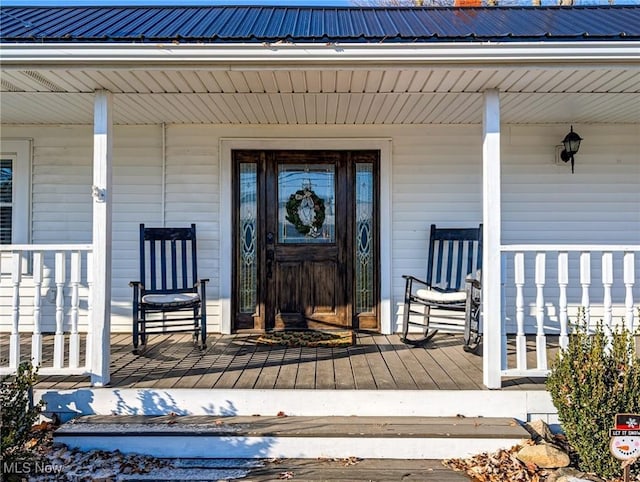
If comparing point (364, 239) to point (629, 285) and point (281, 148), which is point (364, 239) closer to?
point (281, 148)

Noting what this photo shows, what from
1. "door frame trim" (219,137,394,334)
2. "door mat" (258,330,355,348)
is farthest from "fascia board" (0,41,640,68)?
"door mat" (258,330,355,348)

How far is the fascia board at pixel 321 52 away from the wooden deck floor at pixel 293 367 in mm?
1981

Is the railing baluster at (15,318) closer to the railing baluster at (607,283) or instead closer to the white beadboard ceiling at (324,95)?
the white beadboard ceiling at (324,95)

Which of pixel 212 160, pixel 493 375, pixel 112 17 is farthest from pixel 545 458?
pixel 112 17

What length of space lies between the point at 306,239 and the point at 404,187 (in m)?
1.10

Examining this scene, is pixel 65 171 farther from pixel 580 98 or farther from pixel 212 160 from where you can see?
pixel 580 98

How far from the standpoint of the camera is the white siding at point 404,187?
443 centimetres

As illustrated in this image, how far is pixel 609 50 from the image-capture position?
104 inches

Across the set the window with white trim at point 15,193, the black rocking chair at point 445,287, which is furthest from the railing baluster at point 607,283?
the window with white trim at point 15,193

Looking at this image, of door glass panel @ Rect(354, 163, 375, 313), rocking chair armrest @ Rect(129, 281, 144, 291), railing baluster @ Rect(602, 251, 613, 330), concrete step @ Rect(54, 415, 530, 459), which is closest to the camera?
concrete step @ Rect(54, 415, 530, 459)

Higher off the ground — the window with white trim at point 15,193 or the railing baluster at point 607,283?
the window with white trim at point 15,193

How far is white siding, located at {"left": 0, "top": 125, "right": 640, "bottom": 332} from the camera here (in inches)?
175

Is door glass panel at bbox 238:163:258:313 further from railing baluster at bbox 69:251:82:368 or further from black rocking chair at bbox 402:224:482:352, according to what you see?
railing baluster at bbox 69:251:82:368

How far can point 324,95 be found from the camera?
136 inches
